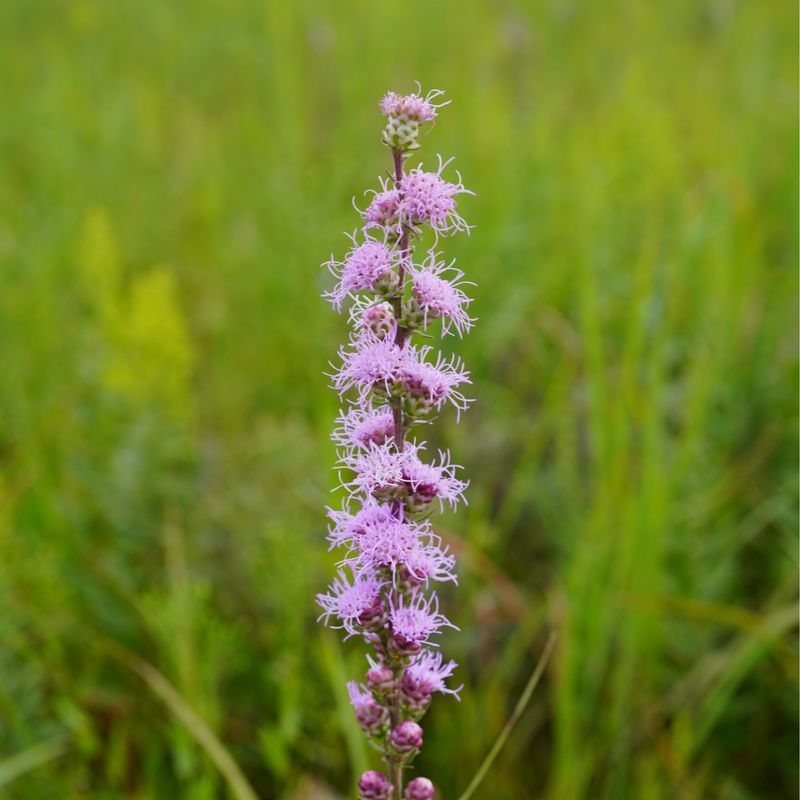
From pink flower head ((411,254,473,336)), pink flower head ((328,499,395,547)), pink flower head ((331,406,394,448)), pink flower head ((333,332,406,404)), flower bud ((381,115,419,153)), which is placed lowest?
pink flower head ((328,499,395,547))

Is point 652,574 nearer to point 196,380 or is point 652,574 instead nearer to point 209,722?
point 209,722

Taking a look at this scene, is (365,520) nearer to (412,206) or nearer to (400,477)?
(400,477)

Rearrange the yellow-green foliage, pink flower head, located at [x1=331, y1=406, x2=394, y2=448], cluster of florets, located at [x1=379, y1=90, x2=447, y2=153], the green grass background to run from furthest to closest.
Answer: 1. the yellow-green foliage
2. the green grass background
3. pink flower head, located at [x1=331, y1=406, x2=394, y2=448]
4. cluster of florets, located at [x1=379, y1=90, x2=447, y2=153]

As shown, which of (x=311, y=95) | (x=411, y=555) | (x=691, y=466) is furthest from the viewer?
(x=311, y=95)

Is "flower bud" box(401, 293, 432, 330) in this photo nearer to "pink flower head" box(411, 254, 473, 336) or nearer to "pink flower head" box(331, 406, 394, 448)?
"pink flower head" box(411, 254, 473, 336)

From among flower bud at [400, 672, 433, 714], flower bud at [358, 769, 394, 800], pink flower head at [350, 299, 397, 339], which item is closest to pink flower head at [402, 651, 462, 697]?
flower bud at [400, 672, 433, 714]

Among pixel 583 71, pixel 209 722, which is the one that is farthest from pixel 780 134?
pixel 209 722

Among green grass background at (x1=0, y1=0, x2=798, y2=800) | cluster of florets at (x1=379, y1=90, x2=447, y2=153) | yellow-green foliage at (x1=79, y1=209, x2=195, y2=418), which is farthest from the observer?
yellow-green foliage at (x1=79, y1=209, x2=195, y2=418)

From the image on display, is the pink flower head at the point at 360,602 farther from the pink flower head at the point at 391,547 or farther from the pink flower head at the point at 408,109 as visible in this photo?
the pink flower head at the point at 408,109
